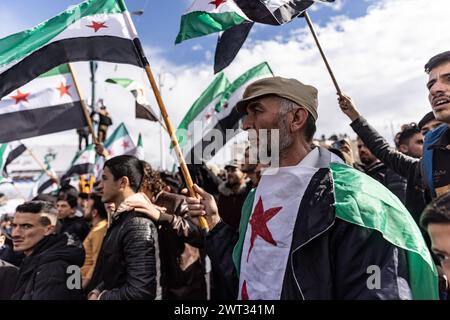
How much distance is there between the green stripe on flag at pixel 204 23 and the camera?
3223 millimetres

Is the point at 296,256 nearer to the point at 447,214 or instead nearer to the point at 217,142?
the point at 447,214

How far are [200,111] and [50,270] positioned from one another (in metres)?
4.06

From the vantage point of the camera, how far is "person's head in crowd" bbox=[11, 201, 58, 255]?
329 cm

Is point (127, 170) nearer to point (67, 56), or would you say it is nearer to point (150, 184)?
point (150, 184)

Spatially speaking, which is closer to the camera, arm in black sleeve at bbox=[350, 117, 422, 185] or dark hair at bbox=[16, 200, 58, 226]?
arm in black sleeve at bbox=[350, 117, 422, 185]

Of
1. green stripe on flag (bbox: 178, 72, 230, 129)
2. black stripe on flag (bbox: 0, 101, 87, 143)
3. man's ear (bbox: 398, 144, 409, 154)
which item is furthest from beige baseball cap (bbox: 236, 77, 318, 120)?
green stripe on flag (bbox: 178, 72, 230, 129)

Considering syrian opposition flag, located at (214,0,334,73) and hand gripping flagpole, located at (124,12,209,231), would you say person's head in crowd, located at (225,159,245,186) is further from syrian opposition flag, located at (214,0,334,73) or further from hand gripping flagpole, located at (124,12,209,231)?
hand gripping flagpole, located at (124,12,209,231)

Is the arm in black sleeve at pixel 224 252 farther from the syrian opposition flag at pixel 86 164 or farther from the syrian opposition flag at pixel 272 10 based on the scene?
the syrian opposition flag at pixel 86 164

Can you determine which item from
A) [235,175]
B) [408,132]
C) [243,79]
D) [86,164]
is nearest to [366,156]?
[408,132]

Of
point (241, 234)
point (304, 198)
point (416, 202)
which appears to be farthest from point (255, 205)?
point (416, 202)

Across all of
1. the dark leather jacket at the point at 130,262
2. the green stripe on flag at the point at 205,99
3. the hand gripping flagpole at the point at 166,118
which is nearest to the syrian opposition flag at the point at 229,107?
the green stripe on flag at the point at 205,99

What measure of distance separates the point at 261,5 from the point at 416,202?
5.70ft

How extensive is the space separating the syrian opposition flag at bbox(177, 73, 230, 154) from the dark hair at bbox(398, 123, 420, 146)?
118 inches

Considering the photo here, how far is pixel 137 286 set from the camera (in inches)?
100
